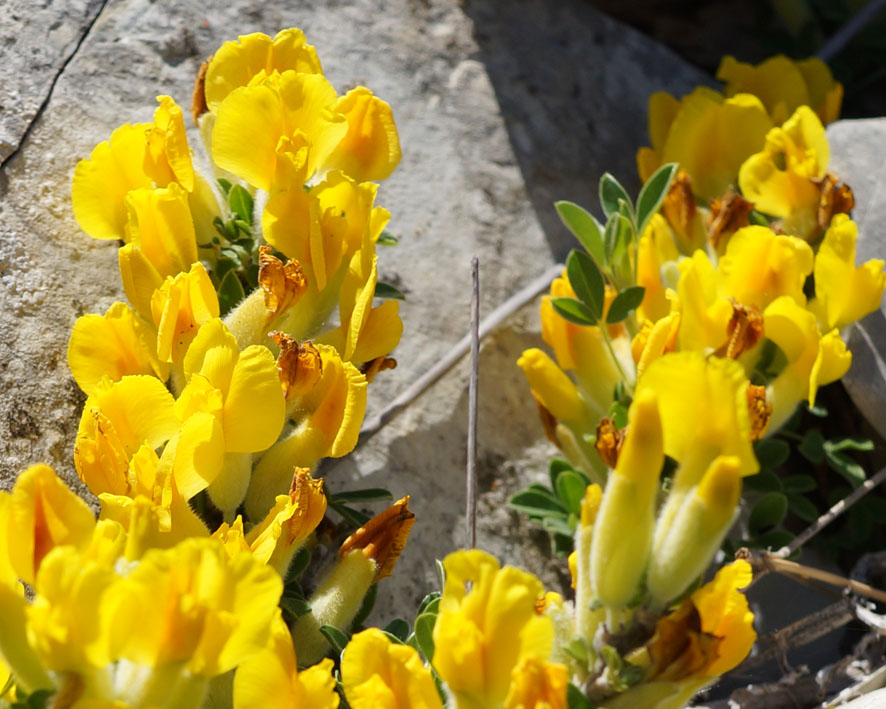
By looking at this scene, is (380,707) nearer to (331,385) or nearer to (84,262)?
(331,385)

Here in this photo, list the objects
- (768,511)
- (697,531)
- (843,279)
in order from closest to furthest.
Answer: (697,531)
(843,279)
(768,511)

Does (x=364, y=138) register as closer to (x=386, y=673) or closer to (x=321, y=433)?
(x=321, y=433)

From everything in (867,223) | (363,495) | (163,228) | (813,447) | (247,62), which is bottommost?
(813,447)

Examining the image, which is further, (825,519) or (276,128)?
(825,519)

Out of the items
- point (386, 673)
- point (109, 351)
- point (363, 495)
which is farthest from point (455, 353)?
point (386, 673)

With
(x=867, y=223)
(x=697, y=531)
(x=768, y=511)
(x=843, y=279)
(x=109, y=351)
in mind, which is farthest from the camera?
(x=867, y=223)

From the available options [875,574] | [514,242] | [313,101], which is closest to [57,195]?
[313,101]

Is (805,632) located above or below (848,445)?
below
